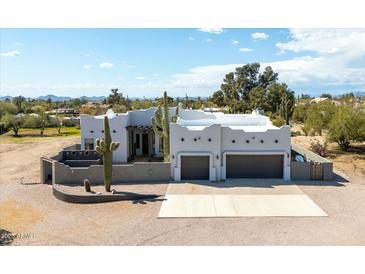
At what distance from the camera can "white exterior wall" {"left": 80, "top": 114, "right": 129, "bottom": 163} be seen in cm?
2895

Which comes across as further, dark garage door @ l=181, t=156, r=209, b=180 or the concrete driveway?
dark garage door @ l=181, t=156, r=209, b=180

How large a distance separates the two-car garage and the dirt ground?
7.65 feet

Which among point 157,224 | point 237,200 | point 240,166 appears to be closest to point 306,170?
point 240,166

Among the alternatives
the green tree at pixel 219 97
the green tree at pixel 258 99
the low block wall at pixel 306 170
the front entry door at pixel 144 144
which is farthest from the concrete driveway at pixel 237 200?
the green tree at pixel 219 97

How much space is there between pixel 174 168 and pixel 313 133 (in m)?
28.2

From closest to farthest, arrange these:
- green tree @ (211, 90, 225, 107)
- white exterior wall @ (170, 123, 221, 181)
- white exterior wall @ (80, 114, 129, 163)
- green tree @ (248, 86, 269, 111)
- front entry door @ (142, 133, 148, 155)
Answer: white exterior wall @ (170, 123, 221, 181), white exterior wall @ (80, 114, 129, 163), front entry door @ (142, 133, 148, 155), green tree @ (248, 86, 269, 111), green tree @ (211, 90, 225, 107)

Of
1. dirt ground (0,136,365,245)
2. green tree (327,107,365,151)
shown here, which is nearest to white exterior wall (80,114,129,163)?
dirt ground (0,136,365,245)

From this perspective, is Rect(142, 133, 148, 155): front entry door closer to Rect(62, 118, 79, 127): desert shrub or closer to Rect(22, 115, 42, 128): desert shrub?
Rect(22, 115, 42, 128): desert shrub

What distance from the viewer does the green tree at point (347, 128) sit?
115 feet

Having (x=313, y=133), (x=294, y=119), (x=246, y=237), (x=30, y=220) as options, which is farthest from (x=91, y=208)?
(x=294, y=119)

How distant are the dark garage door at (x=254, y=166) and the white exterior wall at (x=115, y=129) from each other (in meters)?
8.97

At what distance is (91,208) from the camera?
64.0 feet

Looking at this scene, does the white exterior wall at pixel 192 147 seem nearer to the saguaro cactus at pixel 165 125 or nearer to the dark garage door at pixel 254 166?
the dark garage door at pixel 254 166
